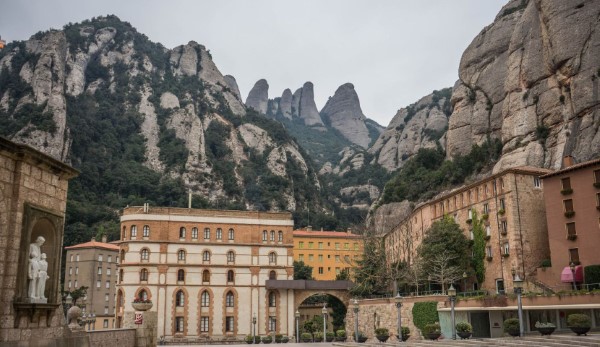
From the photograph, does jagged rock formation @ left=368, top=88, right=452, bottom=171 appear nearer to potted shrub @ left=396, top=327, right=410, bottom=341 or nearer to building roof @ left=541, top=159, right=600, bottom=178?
building roof @ left=541, top=159, right=600, bottom=178

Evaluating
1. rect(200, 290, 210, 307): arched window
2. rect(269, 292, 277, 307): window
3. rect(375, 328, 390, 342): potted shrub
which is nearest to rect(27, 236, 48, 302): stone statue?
rect(375, 328, 390, 342): potted shrub

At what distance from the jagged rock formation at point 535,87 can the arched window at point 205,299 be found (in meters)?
41.3

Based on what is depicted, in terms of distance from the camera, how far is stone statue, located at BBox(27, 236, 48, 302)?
47.5ft

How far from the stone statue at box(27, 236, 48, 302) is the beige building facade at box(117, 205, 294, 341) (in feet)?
153

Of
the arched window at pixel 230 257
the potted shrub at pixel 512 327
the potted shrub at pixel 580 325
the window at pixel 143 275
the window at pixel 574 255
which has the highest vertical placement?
the arched window at pixel 230 257

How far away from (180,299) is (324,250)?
3432 centimetres

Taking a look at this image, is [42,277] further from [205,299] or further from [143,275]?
[205,299]

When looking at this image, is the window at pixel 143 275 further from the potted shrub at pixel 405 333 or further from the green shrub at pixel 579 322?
the green shrub at pixel 579 322

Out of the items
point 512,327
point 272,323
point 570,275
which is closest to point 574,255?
point 570,275

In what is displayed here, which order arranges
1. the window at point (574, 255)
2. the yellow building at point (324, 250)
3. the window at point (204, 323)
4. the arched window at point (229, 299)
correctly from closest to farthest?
the window at point (574, 255) → the window at point (204, 323) → the arched window at point (229, 299) → the yellow building at point (324, 250)

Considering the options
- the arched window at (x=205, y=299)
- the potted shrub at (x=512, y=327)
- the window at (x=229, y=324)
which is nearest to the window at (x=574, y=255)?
the potted shrub at (x=512, y=327)

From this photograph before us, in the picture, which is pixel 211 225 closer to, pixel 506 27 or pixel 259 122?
pixel 506 27

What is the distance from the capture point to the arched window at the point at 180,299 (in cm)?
6103

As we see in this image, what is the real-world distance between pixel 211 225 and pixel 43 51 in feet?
299
